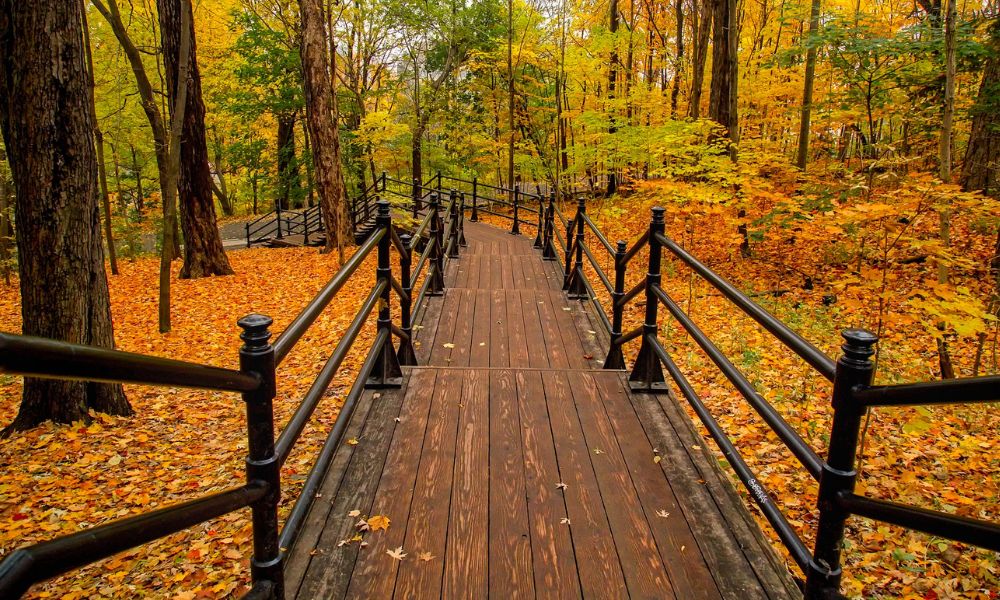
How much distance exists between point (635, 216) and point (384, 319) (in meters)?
9.97

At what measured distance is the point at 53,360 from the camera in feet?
3.41

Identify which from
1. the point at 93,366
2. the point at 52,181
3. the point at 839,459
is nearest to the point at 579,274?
the point at 839,459

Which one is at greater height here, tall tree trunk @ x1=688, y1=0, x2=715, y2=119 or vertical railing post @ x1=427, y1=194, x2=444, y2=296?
tall tree trunk @ x1=688, y1=0, x2=715, y2=119

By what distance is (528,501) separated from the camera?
264 cm

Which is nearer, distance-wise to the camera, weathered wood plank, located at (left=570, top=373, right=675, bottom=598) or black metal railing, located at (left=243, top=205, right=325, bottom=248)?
weathered wood plank, located at (left=570, top=373, right=675, bottom=598)

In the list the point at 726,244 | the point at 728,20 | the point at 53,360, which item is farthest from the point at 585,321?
the point at 728,20

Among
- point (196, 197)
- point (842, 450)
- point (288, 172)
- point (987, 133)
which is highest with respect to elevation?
point (987, 133)

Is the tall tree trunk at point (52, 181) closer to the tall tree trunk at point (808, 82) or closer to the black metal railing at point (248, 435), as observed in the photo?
the black metal railing at point (248, 435)

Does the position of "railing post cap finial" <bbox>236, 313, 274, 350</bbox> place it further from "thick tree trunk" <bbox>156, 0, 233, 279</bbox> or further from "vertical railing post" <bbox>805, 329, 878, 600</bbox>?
"thick tree trunk" <bbox>156, 0, 233, 279</bbox>

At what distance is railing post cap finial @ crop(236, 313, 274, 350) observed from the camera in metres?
1.68

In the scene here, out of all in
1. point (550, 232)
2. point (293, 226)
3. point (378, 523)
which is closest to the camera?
point (378, 523)

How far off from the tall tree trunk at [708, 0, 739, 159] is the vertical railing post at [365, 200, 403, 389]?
8.15 metres

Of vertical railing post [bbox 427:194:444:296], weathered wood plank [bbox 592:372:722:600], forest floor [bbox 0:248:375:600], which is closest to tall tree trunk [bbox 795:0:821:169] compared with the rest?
vertical railing post [bbox 427:194:444:296]

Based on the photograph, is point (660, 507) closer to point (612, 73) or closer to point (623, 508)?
point (623, 508)
